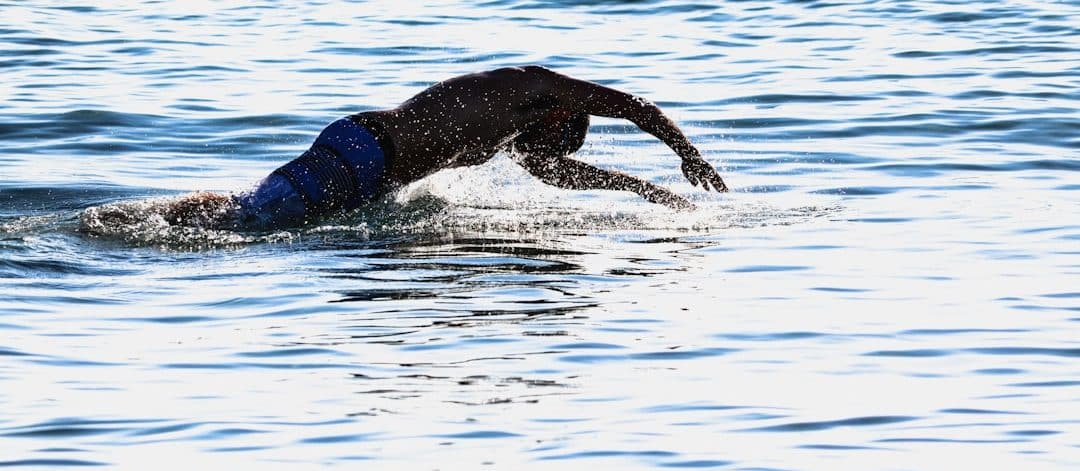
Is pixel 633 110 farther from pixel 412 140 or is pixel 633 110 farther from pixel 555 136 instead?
pixel 412 140

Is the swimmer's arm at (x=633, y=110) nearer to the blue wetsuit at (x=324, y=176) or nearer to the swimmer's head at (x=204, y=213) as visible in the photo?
the blue wetsuit at (x=324, y=176)

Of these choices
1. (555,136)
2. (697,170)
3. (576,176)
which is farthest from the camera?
(576,176)

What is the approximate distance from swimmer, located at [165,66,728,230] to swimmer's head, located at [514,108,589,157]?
0.17m

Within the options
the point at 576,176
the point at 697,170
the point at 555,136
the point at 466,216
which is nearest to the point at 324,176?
the point at 466,216

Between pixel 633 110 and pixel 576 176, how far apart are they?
80 centimetres

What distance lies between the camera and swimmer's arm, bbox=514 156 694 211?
10.2 metres

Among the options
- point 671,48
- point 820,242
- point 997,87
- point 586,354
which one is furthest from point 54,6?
point 586,354

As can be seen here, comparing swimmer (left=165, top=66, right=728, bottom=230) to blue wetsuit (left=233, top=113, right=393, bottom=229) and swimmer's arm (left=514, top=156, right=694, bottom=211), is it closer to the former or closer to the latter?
blue wetsuit (left=233, top=113, right=393, bottom=229)

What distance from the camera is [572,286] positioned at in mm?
8250

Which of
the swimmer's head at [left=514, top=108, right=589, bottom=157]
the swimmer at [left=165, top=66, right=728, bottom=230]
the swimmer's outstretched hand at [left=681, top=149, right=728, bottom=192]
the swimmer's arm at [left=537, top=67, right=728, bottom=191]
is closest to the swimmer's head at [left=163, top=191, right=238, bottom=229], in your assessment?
the swimmer at [left=165, top=66, right=728, bottom=230]

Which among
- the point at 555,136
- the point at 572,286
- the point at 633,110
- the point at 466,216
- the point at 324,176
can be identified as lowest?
the point at 572,286

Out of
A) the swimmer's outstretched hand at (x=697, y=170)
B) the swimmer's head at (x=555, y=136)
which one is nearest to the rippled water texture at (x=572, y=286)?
the swimmer's outstretched hand at (x=697, y=170)

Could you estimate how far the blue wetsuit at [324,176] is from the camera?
958cm

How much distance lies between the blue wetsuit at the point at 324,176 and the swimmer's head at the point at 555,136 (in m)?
0.86
